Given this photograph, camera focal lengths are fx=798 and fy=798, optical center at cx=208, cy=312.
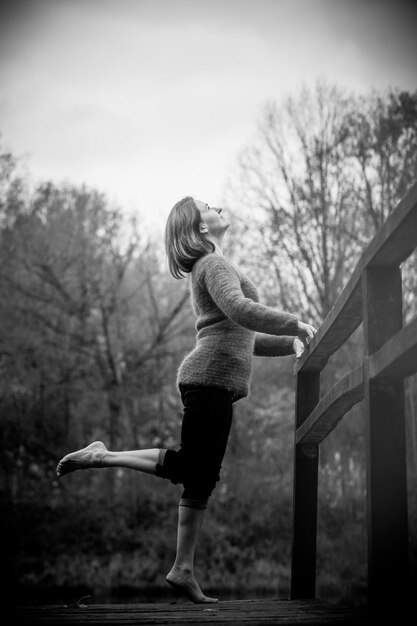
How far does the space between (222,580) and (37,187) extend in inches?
339

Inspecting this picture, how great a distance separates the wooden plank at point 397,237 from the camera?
5.21ft

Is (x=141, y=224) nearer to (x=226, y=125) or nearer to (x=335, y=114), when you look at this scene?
(x=335, y=114)

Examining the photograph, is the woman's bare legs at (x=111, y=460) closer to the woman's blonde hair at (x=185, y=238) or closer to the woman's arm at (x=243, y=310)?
the woman's arm at (x=243, y=310)

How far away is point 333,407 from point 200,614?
2.42ft

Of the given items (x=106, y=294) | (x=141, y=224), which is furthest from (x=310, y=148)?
(x=106, y=294)

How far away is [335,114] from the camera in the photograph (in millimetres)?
14781

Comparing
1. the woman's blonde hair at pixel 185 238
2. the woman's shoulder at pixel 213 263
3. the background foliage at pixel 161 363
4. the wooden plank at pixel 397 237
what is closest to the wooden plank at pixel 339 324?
the wooden plank at pixel 397 237

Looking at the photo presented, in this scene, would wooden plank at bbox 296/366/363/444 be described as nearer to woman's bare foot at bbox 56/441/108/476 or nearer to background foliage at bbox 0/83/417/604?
woman's bare foot at bbox 56/441/108/476

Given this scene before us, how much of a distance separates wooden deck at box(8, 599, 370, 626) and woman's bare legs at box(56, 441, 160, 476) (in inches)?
19.6

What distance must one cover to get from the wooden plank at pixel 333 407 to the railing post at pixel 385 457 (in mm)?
125

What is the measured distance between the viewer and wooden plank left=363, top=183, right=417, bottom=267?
1589 mm

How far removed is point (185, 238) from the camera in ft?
10.8

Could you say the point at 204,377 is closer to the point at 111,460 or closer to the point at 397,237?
the point at 111,460

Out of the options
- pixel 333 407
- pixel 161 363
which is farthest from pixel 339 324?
pixel 161 363
